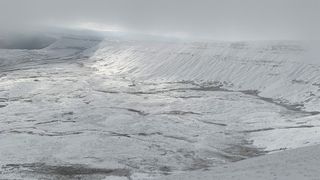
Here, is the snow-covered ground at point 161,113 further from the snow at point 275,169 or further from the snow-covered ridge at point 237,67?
the snow at point 275,169

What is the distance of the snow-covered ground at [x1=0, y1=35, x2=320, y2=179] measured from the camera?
50.6 metres

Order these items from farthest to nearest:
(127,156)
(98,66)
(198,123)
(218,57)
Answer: (98,66) < (218,57) < (198,123) < (127,156)

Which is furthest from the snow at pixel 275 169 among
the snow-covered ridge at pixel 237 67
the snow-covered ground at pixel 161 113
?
the snow-covered ridge at pixel 237 67

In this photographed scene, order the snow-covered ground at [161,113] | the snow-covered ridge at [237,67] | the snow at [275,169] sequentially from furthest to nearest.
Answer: the snow-covered ridge at [237,67], the snow-covered ground at [161,113], the snow at [275,169]

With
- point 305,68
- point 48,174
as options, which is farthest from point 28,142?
point 305,68

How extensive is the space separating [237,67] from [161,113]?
48.2 metres

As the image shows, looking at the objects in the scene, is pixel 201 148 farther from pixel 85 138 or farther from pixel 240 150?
pixel 85 138

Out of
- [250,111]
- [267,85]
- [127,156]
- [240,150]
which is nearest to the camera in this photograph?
[127,156]

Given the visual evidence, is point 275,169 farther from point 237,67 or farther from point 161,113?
point 237,67

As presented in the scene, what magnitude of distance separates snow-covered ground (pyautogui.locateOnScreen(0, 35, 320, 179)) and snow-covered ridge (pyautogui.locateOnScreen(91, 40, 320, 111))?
0.34 m

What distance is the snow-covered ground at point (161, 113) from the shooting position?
50.6 meters

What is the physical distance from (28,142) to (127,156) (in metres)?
12.9

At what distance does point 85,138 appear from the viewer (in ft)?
195

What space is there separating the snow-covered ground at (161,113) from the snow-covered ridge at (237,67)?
34 centimetres
